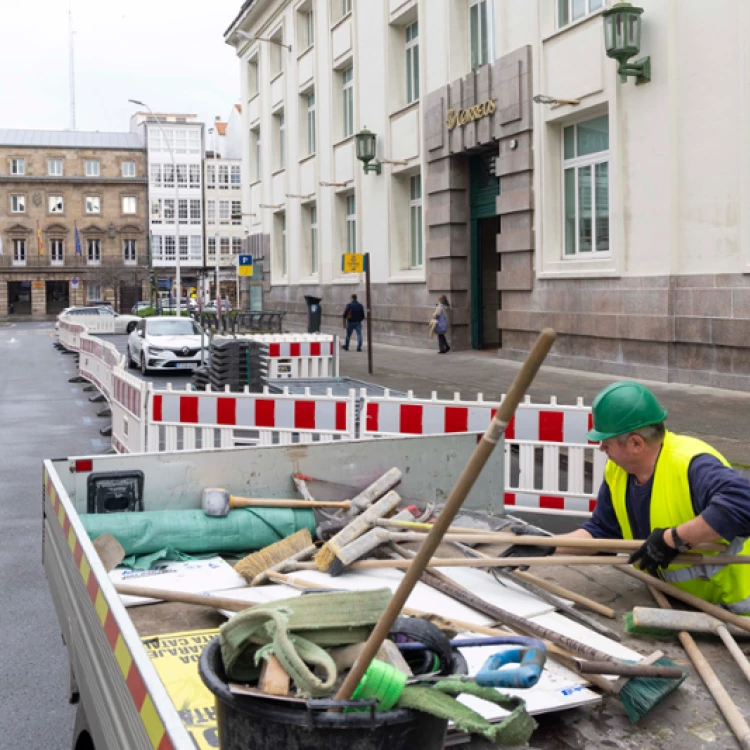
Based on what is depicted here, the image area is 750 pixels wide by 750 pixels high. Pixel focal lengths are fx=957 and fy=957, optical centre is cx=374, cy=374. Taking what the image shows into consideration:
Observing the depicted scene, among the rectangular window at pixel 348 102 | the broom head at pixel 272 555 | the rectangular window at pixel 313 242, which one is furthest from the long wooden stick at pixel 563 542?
the rectangular window at pixel 313 242

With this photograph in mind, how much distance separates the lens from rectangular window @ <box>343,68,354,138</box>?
30.3m

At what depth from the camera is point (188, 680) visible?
2.98m

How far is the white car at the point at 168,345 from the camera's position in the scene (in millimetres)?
22281

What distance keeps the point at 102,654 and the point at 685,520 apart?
7.42ft

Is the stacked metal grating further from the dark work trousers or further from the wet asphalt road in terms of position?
the dark work trousers

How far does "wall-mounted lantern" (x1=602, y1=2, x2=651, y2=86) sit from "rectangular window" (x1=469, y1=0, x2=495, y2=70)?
5977 mm

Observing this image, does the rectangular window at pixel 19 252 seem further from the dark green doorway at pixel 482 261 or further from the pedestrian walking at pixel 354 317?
the dark green doorway at pixel 482 261

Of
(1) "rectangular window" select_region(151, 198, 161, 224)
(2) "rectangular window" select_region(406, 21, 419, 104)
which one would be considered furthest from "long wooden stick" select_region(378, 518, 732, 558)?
(1) "rectangular window" select_region(151, 198, 161, 224)

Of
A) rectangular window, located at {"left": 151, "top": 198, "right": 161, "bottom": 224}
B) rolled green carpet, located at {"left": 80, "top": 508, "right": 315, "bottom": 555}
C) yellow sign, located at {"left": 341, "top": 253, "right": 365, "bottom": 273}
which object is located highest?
rectangular window, located at {"left": 151, "top": 198, "right": 161, "bottom": 224}

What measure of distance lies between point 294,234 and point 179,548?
31.5 m

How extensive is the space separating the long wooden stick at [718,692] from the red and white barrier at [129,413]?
6454 mm

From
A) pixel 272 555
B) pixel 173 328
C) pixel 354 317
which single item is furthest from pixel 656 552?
pixel 354 317

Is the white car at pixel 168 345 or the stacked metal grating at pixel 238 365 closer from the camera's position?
the stacked metal grating at pixel 238 365

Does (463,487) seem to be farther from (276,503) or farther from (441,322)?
(441,322)
